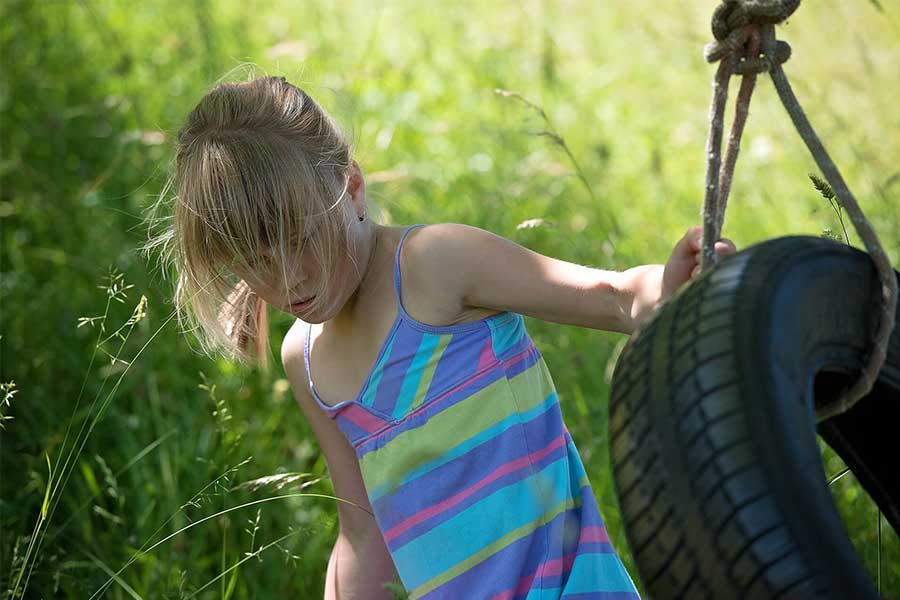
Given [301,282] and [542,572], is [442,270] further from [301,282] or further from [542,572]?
[542,572]

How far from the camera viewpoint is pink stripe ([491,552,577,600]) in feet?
5.95

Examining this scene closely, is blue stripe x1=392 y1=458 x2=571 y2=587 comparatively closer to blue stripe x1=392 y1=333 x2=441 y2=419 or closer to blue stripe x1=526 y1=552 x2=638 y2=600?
blue stripe x1=526 y1=552 x2=638 y2=600

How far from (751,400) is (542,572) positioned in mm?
710

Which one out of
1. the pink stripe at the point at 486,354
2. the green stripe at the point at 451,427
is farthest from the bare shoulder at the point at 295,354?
the pink stripe at the point at 486,354

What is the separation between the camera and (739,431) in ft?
3.94

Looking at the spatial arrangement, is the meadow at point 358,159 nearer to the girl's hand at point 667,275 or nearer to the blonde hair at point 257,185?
the blonde hair at point 257,185

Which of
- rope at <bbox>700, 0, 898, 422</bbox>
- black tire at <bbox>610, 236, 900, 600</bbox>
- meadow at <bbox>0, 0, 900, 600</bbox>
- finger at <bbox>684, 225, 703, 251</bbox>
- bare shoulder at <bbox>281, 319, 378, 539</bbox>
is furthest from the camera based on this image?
meadow at <bbox>0, 0, 900, 600</bbox>

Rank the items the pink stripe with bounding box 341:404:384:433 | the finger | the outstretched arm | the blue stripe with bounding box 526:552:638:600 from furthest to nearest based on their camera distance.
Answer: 1. the pink stripe with bounding box 341:404:384:433
2. the blue stripe with bounding box 526:552:638:600
3. the outstretched arm
4. the finger

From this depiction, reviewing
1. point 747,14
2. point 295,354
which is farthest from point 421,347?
point 747,14

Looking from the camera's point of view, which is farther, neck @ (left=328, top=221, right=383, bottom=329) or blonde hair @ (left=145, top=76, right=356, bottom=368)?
neck @ (left=328, top=221, right=383, bottom=329)

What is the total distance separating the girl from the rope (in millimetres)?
352

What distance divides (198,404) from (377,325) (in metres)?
1.42

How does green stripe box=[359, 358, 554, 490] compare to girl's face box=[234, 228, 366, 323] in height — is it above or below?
below

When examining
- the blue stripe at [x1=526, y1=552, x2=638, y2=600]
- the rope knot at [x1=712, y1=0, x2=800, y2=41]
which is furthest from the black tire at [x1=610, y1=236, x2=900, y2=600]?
the blue stripe at [x1=526, y1=552, x2=638, y2=600]
